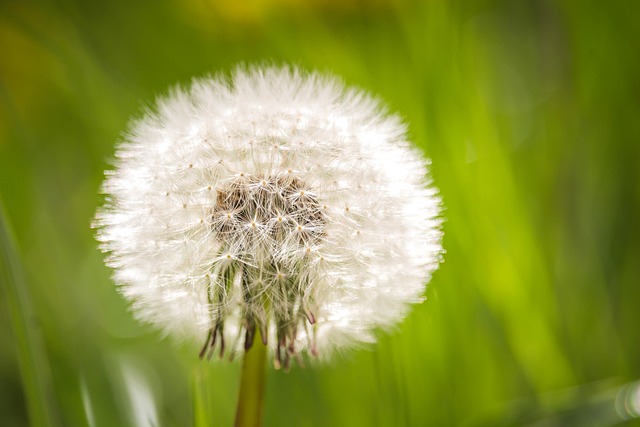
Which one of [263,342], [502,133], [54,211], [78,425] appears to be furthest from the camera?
[502,133]

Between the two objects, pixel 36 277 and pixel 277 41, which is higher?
pixel 277 41

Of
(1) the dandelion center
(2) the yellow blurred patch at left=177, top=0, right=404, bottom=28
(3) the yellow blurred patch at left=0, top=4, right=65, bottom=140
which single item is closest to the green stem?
(1) the dandelion center

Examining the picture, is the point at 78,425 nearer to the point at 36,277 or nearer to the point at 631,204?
the point at 36,277

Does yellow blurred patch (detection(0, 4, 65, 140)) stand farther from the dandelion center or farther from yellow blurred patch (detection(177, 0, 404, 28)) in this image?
the dandelion center

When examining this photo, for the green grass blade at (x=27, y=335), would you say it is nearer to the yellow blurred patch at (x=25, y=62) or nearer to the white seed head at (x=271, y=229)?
the white seed head at (x=271, y=229)

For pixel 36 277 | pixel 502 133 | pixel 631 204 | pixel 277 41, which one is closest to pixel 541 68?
pixel 502 133

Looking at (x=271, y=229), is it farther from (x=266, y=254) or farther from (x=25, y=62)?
(x=25, y=62)

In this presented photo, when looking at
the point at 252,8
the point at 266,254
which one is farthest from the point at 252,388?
the point at 252,8
